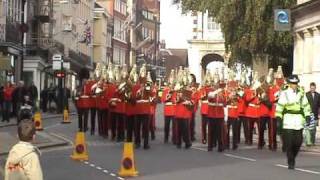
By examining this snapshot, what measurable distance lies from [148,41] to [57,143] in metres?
135

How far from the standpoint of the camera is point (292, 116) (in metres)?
16.3

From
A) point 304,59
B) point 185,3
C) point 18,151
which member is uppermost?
point 185,3

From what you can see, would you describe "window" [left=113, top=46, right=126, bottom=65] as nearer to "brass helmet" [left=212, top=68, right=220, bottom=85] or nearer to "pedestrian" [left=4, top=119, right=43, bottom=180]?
"brass helmet" [left=212, top=68, right=220, bottom=85]

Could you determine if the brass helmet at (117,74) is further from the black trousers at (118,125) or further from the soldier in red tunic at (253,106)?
the soldier in red tunic at (253,106)

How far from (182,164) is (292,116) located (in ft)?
8.47

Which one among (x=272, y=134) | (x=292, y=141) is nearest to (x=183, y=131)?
(x=272, y=134)

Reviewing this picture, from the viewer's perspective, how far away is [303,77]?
33.3 metres

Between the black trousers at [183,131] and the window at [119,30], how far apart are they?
335 ft

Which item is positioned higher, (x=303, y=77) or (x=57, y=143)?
(x=303, y=77)

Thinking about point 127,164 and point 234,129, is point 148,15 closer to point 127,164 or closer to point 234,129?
point 234,129

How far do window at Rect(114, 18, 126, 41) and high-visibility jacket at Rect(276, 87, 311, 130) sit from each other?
10767cm

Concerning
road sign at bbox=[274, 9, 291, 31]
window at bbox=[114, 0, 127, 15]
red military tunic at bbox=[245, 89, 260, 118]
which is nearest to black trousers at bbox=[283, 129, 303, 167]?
red military tunic at bbox=[245, 89, 260, 118]

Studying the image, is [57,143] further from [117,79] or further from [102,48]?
[102,48]

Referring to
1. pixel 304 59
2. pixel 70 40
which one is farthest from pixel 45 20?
pixel 304 59
